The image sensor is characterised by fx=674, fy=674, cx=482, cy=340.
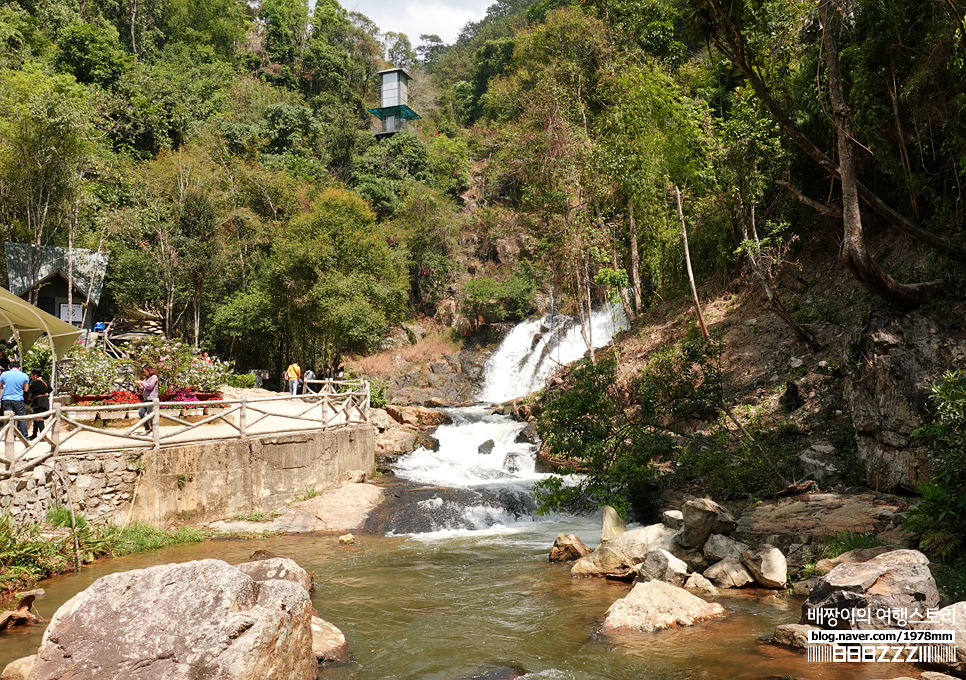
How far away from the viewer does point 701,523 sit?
9.74m

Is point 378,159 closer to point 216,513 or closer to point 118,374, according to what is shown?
point 118,374

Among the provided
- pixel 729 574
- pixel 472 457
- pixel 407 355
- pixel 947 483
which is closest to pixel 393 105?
pixel 407 355

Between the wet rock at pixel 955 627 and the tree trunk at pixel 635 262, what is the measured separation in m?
17.4

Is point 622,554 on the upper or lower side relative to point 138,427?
lower

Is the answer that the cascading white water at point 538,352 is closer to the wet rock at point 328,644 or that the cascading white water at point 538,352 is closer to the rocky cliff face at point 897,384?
the rocky cliff face at point 897,384

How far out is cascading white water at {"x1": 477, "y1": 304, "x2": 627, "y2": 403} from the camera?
2975 centimetres

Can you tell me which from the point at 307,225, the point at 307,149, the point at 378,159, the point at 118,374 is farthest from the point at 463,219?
the point at 118,374

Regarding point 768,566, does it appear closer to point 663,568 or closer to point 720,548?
point 720,548

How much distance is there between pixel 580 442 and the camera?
12.2 m

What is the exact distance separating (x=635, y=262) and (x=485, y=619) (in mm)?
16923

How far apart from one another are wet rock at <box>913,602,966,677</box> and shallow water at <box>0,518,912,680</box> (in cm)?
42

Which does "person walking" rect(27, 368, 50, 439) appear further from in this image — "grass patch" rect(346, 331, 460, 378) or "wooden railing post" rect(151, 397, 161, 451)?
"grass patch" rect(346, 331, 460, 378)

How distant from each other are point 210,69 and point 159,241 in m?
21.6

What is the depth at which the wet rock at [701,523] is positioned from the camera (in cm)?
974
